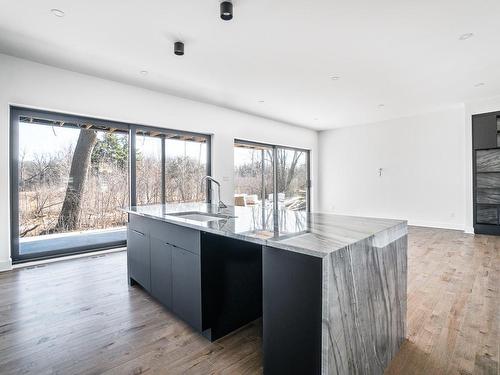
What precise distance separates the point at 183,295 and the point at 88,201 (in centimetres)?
305

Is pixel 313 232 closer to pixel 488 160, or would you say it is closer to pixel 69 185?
pixel 69 185

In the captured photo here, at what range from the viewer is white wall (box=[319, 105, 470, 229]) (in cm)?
597

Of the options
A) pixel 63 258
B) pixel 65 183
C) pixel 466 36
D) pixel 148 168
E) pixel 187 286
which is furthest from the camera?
pixel 148 168

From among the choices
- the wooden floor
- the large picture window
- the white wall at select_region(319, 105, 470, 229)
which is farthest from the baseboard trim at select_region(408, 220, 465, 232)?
the large picture window

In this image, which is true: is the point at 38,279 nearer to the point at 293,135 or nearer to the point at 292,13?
the point at 292,13

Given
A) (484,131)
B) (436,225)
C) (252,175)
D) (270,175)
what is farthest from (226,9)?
(436,225)

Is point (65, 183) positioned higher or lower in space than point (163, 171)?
lower

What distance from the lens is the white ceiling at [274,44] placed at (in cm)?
245

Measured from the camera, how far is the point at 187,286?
6.31ft

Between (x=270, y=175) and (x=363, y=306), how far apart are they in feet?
18.8

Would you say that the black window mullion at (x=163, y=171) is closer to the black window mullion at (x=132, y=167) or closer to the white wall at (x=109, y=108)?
the white wall at (x=109, y=108)

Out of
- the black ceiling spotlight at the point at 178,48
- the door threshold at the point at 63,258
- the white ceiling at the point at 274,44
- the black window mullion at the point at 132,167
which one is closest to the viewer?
the white ceiling at the point at 274,44

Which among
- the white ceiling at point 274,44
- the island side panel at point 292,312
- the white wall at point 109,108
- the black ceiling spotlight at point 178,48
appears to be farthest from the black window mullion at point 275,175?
the island side panel at point 292,312

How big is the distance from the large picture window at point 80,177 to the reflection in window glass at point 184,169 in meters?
0.02
